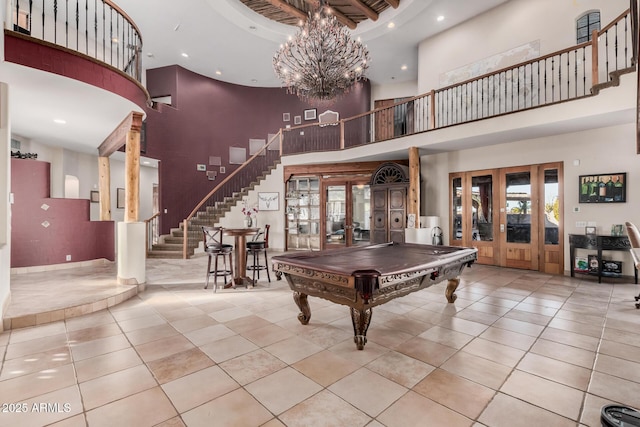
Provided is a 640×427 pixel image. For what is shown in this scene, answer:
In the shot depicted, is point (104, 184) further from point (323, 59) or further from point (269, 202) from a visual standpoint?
point (323, 59)

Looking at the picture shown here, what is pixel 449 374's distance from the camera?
93.5 inches

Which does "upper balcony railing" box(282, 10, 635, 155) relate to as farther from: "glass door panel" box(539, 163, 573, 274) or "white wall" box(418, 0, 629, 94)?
"glass door panel" box(539, 163, 573, 274)

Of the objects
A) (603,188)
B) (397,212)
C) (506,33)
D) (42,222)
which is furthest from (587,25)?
(42,222)

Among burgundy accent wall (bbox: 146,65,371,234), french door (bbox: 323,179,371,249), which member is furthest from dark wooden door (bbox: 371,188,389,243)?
burgundy accent wall (bbox: 146,65,371,234)

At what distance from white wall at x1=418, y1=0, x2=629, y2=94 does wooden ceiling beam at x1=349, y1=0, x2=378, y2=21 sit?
6.27ft

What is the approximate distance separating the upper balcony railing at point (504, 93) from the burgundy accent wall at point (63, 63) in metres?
5.68

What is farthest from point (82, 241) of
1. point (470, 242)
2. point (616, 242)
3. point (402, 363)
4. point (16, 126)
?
point (616, 242)

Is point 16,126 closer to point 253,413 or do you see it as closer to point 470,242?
point 253,413

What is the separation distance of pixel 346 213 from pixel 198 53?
22.3 ft

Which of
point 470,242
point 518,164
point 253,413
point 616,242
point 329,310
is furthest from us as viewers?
point 470,242

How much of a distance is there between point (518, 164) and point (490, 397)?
6.25 metres

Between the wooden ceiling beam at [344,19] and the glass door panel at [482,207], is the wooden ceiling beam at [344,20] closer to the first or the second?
the wooden ceiling beam at [344,19]

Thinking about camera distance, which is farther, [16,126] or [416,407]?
[16,126]

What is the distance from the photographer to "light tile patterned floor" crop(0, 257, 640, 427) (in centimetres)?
192
